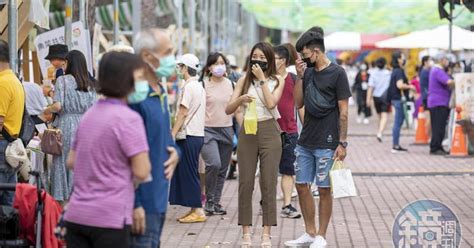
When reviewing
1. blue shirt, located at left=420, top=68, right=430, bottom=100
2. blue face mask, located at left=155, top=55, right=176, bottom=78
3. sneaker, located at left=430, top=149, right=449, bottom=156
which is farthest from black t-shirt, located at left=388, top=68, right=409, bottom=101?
blue face mask, located at left=155, top=55, right=176, bottom=78

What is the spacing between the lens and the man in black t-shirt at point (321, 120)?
971 cm

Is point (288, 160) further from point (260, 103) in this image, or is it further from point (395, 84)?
point (395, 84)

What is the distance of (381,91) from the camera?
25469mm

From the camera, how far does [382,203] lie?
14.0 m

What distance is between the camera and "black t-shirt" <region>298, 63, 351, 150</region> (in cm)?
971

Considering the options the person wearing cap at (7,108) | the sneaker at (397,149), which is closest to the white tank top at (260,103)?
the person wearing cap at (7,108)

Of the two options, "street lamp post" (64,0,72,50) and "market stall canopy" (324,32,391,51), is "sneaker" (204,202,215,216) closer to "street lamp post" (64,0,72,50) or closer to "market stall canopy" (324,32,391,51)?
"street lamp post" (64,0,72,50)

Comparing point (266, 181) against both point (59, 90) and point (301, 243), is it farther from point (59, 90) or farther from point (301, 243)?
point (59, 90)

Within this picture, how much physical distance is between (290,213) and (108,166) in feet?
23.4

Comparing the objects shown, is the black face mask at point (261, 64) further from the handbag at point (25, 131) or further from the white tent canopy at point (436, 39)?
the white tent canopy at point (436, 39)

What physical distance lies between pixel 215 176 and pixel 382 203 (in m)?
2.45

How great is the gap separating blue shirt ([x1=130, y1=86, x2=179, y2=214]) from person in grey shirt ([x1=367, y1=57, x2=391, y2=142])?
17.9 metres

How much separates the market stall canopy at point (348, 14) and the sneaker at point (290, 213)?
23164 millimetres

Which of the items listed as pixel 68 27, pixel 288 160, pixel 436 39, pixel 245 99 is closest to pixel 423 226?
pixel 245 99
